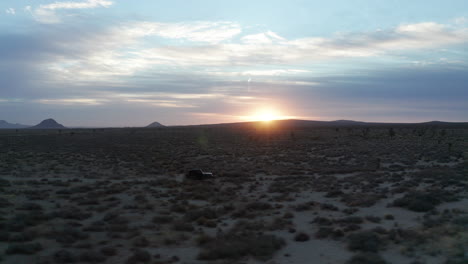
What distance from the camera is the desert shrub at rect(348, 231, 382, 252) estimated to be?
44.9 ft

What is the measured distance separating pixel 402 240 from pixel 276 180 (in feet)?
59.5

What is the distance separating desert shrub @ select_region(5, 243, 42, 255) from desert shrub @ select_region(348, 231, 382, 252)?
34.9 ft

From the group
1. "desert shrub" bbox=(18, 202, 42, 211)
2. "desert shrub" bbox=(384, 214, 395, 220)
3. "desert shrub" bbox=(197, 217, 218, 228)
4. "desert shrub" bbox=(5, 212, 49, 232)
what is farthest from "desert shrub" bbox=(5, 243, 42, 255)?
"desert shrub" bbox=(384, 214, 395, 220)

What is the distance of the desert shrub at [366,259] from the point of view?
40.1ft

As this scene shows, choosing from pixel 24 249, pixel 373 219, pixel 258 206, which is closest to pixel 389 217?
pixel 373 219

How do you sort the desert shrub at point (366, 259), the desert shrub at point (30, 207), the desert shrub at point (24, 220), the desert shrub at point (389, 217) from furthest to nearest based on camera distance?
the desert shrub at point (30, 207)
the desert shrub at point (389, 217)
the desert shrub at point (24, 220)
the desert shrub at point (366, 259)

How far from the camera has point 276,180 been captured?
32562 millimetres

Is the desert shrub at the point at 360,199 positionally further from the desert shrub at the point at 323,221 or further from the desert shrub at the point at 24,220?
the desert shrub at the point at 24,220

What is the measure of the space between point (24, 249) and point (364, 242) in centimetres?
1147

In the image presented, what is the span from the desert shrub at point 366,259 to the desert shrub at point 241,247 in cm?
263

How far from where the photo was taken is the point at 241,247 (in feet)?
44.7

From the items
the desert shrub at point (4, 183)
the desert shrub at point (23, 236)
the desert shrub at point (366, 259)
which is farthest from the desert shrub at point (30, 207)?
the desert shrub at point (366, 259)

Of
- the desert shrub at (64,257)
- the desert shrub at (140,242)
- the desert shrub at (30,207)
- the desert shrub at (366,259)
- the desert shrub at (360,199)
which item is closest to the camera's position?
the desert shrub at (366,259)

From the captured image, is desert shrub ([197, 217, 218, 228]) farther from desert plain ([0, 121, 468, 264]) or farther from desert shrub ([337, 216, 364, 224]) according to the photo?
desert shrub ([337, 216, 364, 224])
